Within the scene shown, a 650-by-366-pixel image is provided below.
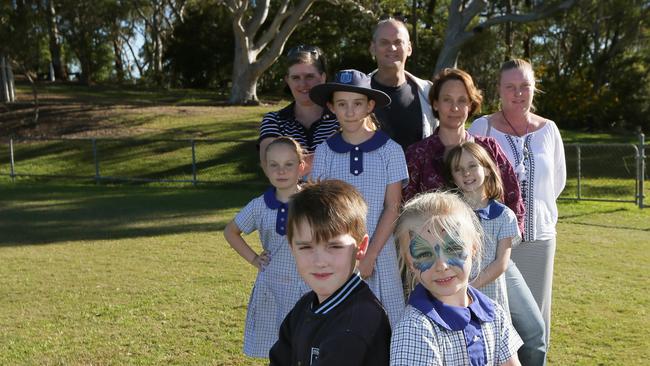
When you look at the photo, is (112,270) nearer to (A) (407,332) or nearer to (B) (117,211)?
(B) (117,211)

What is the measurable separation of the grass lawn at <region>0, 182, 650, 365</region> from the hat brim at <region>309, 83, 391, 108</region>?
2.21 m

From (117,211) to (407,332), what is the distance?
35.5 ft

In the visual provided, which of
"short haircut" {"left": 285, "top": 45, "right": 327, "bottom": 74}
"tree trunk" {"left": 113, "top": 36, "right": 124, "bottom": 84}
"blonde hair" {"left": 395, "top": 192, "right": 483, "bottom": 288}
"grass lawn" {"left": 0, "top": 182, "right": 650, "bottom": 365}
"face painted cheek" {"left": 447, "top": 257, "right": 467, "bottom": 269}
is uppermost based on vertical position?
"tree trunk" {"left": 113, "top": 36, "right": 124, "bottom": 84}

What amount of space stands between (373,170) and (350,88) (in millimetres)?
418

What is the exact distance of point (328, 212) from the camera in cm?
242

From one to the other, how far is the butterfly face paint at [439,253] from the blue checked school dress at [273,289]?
1532 mm

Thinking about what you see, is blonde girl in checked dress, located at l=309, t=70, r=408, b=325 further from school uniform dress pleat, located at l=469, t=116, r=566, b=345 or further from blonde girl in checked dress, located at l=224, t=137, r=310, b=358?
school uniform dress pleat, located at l=469, t=116, r=566, b=345

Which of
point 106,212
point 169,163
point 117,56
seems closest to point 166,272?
point 106,212

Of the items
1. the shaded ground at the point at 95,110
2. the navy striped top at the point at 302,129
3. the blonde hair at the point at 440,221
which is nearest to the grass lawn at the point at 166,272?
the navy striped top at the point at 302,129

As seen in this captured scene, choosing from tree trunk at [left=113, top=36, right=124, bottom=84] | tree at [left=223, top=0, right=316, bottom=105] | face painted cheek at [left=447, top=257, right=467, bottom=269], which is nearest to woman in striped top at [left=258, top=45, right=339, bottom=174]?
face painted cheek at [left=447, top=257, right=467, bottom=269]

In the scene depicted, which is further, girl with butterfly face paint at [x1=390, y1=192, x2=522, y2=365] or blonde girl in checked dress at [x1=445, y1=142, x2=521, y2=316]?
blonde girl in checked dress at [x1=445, y1=142, x2=521, y2=316]

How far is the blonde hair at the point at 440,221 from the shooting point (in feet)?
7.84

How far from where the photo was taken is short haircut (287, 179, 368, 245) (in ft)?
7.91

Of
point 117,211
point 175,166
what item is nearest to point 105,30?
point 175,166
